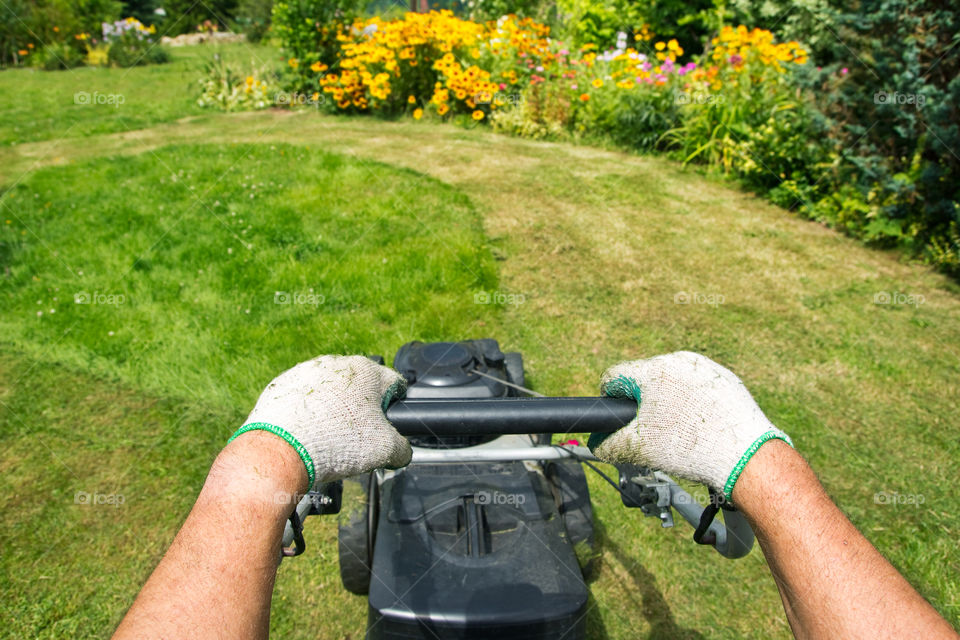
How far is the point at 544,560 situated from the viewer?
166 cm

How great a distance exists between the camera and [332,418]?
1.02m

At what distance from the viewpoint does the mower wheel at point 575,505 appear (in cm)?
224

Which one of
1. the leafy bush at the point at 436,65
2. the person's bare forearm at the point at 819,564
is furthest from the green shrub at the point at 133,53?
the person's bare forearm at the point at 819,564

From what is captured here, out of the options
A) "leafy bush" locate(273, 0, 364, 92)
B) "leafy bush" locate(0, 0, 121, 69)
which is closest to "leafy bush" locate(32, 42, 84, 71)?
"leafy bush" locate(0, 0, 121, 69)

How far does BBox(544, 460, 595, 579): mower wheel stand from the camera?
7.34 ft

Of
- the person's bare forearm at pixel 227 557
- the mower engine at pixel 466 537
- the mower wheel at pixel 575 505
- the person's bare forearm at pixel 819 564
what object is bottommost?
the mower wheel at pixel 575 505

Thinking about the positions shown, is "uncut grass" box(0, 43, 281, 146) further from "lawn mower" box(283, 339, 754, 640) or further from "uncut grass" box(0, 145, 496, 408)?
"lawn mower" box(283, 339, 754, 640)

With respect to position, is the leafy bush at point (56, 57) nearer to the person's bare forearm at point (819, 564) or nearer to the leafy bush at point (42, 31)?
the leafy bush at point (42, 31)

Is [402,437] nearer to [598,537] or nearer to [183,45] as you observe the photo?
[598,537]

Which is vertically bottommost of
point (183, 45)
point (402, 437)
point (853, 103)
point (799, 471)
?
point (183, 45)

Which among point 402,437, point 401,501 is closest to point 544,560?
point 401,501

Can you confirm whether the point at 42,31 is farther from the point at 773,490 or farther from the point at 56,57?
the point at 773,490

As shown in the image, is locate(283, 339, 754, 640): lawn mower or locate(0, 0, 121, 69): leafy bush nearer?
locate(283, 339, 754, 640): lawn mower

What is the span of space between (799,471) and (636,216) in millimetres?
5389
